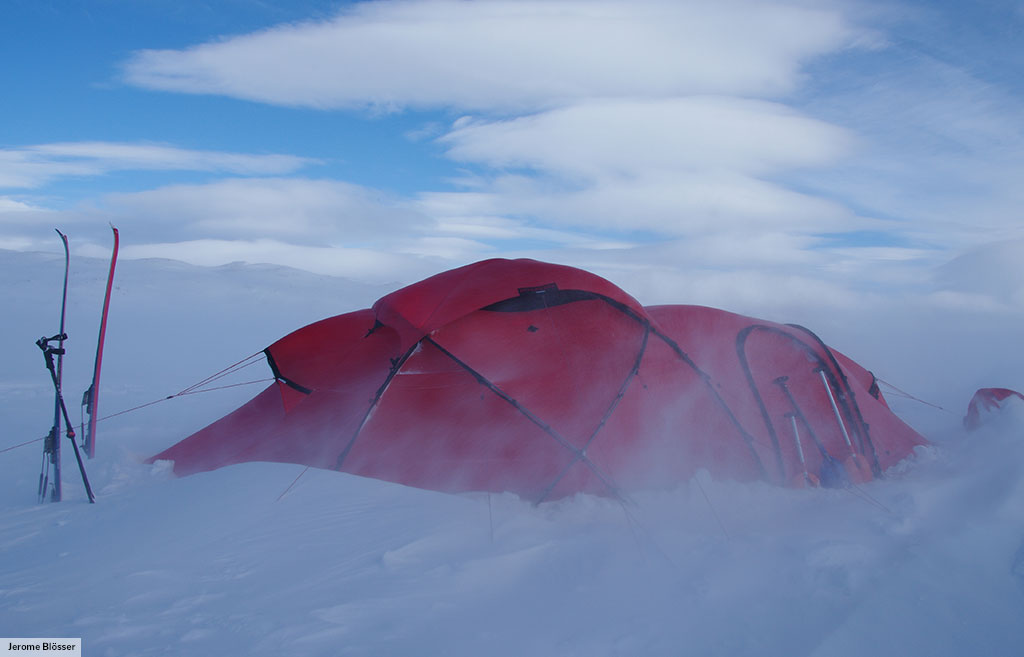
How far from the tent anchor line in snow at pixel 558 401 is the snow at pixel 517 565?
264mm

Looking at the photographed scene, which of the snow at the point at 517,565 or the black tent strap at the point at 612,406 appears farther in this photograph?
the black tent strap at the point at 612,406

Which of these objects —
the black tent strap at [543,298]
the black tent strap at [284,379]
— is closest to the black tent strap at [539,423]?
the black tent strap at [543,298]

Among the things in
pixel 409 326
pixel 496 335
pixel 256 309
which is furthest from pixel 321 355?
pixel 256 309

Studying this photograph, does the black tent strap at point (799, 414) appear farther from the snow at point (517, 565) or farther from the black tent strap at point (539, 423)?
the black tent strap at point (539, 423)

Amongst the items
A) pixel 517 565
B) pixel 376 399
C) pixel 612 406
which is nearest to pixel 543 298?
pixel 612 406

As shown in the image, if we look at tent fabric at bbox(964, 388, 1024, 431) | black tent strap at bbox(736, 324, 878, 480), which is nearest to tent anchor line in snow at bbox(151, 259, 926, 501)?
black tent strap at bbox(736, 324, 878, 480)

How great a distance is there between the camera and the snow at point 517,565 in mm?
2918

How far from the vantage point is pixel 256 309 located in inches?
977

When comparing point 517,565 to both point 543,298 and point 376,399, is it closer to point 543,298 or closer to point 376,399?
point 376,399

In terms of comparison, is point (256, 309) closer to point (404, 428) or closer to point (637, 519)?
point (404, 428)

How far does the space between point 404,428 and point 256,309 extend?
22.0 m

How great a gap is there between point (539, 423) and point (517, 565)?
132cm

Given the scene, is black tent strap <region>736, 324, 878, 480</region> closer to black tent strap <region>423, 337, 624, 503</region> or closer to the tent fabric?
black tent strap <region>423, 337, 624, 503</region>

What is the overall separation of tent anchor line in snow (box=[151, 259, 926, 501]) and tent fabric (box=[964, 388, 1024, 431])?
1.34 meters
